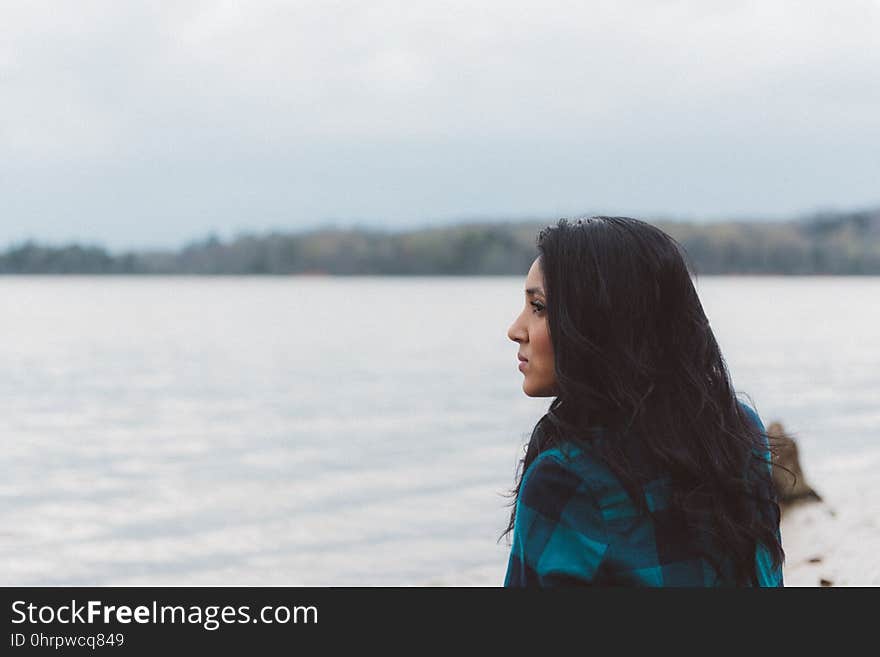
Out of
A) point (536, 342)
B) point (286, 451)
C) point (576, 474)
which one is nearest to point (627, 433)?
point (576, 474)

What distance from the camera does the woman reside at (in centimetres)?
248

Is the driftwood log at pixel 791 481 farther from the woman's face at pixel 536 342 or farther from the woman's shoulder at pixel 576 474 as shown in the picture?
the woman's shoulder at pixel 576 474

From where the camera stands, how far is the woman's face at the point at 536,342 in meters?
2.67

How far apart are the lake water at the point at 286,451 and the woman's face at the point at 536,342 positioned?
0.70m

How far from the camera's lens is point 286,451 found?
2453 centimetres

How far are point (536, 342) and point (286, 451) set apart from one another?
22250mm

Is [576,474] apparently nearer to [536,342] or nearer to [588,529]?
[588,529]

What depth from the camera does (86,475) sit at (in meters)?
21.1

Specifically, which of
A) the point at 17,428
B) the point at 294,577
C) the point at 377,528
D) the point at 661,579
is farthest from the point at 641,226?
the point at 17,428

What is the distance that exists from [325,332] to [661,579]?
7668 centimetres

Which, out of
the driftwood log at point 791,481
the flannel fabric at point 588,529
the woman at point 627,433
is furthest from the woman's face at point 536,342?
the driftwood log at point 791,481

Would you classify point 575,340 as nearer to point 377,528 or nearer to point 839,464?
point 377,528

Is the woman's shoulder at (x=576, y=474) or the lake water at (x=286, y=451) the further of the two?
the lake water at (x=286, y=451)

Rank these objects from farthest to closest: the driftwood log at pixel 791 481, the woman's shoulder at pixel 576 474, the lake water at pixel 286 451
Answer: the lake water at pixel 286 451, the driftwood log at pixel 791 481, the woman's shoulder at pixel 576 474
